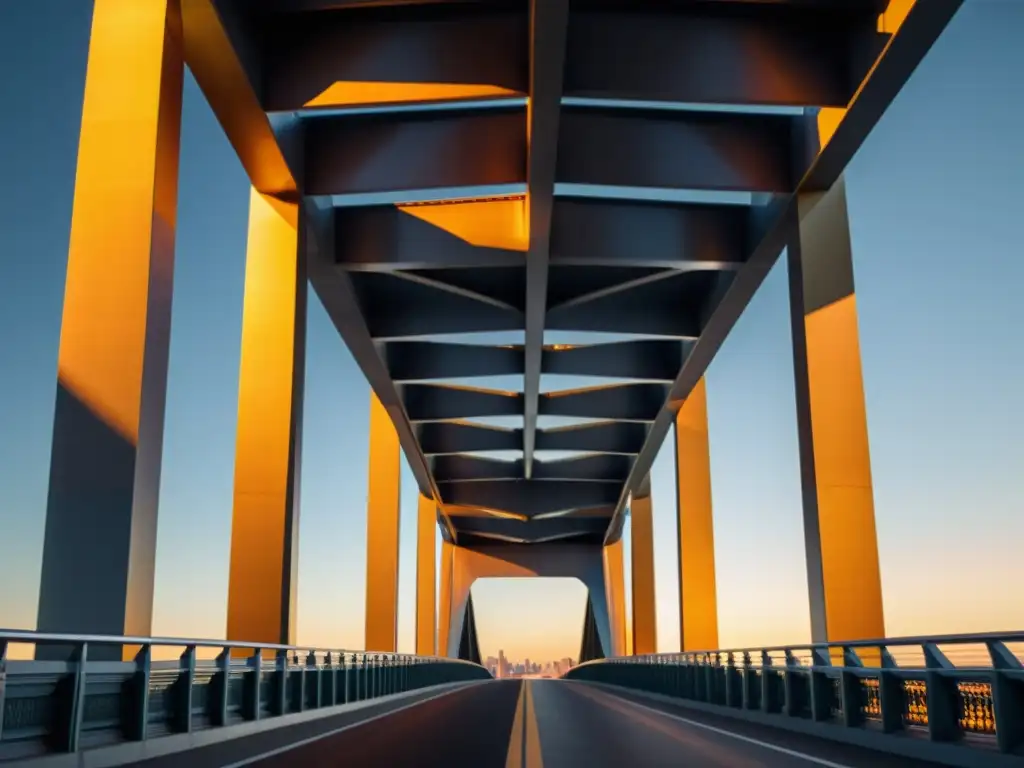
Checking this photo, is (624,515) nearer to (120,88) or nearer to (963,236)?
(963,236)

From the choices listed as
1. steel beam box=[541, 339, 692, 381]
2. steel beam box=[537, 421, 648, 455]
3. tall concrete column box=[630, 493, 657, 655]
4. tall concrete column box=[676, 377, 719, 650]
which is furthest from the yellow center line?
tall concrete column box=[630, 493, 657, 655]

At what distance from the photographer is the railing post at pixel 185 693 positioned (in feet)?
35.5

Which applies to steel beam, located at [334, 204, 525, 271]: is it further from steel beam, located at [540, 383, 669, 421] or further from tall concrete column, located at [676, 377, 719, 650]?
steel beam, located at [540, 383, 669, 421]

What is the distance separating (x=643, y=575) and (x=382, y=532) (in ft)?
→ 53.3

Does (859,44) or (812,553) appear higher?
(859,44)

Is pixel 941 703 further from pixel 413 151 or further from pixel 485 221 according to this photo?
pixel 485 221

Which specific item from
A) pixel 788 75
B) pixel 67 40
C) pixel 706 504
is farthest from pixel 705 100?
pixel 706 504

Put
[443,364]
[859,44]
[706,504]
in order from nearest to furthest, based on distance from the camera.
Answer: [859,44] → [443,364] → [706,504]

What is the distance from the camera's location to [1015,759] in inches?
336

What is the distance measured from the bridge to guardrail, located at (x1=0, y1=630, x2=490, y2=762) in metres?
0.03

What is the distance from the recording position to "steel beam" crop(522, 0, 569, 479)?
46.8ft

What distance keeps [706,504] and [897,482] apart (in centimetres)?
1069

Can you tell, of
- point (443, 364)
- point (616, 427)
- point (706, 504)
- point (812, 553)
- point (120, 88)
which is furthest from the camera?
point (616, 427)

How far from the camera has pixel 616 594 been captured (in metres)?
70.0
